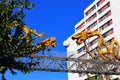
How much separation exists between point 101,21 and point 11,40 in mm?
58374

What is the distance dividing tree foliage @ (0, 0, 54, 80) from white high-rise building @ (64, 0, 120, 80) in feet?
160

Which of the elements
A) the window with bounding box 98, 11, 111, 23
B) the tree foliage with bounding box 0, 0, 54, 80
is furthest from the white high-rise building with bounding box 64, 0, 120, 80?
the tree foliage with bounding box 0, 0, 54, 80

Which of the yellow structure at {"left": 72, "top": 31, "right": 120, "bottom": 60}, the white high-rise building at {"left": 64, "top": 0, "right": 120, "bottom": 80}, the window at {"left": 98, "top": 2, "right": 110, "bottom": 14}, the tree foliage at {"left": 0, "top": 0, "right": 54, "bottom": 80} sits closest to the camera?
the tree foliage at {"left": 0, "top": 0, "right": 54, "bottom": 80}

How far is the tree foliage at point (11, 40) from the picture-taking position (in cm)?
1839

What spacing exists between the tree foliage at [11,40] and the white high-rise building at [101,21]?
160 ft

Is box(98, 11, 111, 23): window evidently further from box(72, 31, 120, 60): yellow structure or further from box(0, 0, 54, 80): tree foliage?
box(0, 0, 54, 80): tree foliage

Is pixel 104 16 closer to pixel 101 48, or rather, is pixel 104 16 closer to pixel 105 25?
pixel 105 25

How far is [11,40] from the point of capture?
1908cm

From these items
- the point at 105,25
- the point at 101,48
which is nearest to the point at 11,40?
the point at 101,48

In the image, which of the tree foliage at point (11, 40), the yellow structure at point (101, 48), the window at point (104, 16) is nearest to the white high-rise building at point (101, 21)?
the window at point (104, 16)

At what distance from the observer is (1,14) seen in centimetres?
1839

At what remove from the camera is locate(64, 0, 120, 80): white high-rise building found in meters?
70.1

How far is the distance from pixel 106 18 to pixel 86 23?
31.8ft

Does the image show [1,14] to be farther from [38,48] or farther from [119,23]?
[119,23]
